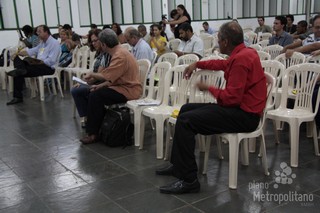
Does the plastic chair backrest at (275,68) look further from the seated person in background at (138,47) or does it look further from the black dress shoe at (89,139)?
the black dress shoe at (89,139)

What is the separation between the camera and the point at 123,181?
2836mm

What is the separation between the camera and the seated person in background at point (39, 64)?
19.2ft

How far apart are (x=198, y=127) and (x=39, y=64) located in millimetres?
4185

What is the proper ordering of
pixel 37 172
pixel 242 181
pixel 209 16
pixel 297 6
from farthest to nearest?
pixel 297 6, pixel 209 16, pixel 37 172, pixel 242 181

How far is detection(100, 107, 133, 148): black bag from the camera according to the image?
3.62 metres

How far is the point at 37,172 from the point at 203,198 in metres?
1.47

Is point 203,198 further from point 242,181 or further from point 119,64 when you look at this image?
point 119,64

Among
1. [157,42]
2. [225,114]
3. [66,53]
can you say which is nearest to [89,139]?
[225,114]

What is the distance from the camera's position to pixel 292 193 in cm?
250

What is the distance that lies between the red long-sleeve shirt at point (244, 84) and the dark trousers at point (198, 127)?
6cm

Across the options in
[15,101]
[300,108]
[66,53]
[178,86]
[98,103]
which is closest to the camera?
[300,108]

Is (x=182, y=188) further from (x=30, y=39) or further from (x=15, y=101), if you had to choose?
(x=30, y=39)

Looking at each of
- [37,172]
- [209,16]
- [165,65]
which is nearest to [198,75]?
[165,65]

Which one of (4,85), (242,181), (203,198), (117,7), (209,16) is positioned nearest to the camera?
(203,198)
